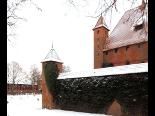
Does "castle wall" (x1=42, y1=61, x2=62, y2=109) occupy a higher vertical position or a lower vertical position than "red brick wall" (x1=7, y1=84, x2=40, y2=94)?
higher

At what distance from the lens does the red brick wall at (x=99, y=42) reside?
985 inches

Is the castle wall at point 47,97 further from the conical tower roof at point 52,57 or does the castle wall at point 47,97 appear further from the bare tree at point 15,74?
the bare tree at point 15,74

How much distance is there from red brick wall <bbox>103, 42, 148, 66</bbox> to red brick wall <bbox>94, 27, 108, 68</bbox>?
540 millimetres

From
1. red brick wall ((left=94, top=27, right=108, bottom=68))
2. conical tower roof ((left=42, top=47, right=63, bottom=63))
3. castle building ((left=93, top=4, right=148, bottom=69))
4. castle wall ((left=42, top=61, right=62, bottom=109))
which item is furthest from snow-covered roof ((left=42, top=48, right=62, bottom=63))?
red brick wall ((left=94, top=27, right=108, bottom=68))

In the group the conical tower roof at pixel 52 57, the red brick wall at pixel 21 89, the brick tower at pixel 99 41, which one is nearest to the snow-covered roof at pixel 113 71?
the conical tower roof at pixel 52 57

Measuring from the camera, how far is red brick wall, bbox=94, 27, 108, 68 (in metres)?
25.0

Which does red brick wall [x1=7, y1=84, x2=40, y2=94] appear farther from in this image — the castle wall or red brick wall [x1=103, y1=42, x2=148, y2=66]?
red brick wall [x1=103, y1=42, x2=148, y2=66]

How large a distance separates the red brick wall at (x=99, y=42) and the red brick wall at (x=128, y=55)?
1.77 ft

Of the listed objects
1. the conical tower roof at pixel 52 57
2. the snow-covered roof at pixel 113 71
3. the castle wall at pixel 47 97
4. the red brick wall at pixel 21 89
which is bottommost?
the red brick wall at pixel 21 89

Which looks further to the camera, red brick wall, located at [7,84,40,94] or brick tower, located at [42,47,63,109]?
red brick wall, located at [7,84,40,94]

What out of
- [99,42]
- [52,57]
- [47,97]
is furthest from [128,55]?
[47,97]
